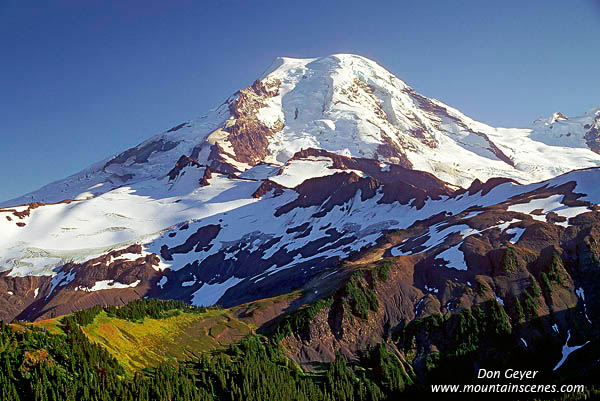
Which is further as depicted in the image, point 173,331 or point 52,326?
point 173,331

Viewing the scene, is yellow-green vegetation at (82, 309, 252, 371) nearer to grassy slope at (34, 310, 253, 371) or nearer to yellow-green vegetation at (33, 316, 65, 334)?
grassy slope at (34, 310, 253, 371)

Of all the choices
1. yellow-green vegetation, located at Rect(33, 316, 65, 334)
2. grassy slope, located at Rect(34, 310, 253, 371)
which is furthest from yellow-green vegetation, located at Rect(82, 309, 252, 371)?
yellow-green vegetation, located at Rect(33, 316, 65, 334)

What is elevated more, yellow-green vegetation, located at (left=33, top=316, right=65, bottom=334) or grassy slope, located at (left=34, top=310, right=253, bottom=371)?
yellow-green vegetation, located at (left=33, top=316, right=65, bottom=334)

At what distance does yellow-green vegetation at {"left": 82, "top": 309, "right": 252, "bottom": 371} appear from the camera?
8419 centimetres

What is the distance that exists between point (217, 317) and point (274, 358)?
20.3 m

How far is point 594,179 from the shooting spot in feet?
499

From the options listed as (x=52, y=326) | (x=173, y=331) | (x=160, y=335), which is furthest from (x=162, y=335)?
(x=52, y=326)

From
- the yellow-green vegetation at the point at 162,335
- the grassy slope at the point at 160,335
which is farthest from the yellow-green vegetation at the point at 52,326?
the yellow-green vegetation at the point at 162,335

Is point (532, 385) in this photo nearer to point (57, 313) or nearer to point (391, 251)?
point (391, 251)

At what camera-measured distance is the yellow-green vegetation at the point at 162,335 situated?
276ft

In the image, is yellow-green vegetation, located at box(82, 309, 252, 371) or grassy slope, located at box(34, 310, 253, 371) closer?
grassy slope, located at box(34, 310, 253, 371)

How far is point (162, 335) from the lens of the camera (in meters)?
96.6

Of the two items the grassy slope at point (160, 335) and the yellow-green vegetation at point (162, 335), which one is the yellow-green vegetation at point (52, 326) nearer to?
the grassy slope at point (160, 335)

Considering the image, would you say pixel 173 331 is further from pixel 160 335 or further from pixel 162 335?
pixel 160 335
